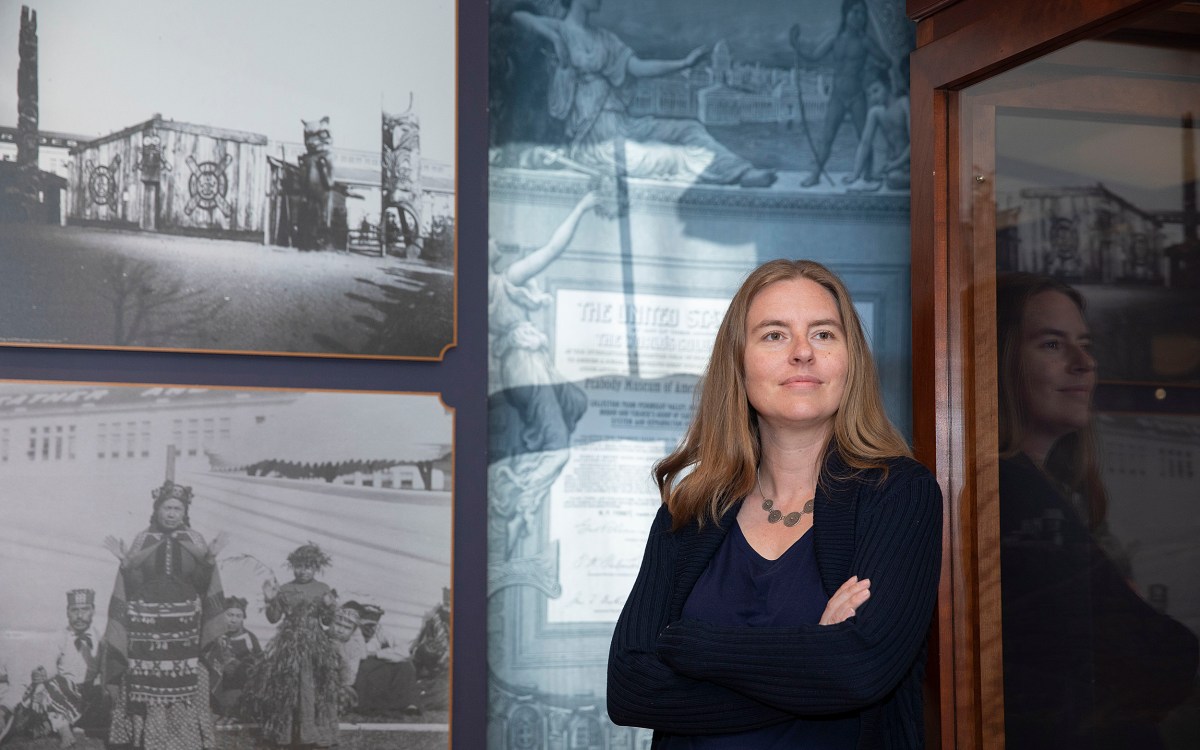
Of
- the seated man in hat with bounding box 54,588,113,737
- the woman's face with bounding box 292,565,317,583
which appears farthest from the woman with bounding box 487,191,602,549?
the seated man in hat with bounding box 54,588,113,737

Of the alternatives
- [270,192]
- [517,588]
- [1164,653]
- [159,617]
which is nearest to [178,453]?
[159,617]

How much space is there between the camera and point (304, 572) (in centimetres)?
319

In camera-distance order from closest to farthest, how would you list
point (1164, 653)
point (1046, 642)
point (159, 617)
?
point (1164, 653), point (1046, 642), point (159, 617)

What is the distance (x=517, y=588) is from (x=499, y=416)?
0.53 m

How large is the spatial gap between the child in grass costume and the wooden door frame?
5.15 feet

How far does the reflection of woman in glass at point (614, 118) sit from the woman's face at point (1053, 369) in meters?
1.57

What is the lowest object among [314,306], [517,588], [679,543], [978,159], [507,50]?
[517,588]

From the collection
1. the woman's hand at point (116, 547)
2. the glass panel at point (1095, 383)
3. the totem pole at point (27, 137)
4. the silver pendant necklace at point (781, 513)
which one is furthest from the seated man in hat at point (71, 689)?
the glass panel at point (1095, 383)

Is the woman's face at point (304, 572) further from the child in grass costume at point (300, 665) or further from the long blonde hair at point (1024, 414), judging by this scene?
the long blonde hair at point (1024, 414)

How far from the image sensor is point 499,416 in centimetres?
365

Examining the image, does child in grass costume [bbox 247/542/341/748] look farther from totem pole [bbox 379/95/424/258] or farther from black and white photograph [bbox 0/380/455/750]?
totem pole [bbox 379/95/424/258]

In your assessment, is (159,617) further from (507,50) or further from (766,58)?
(766,58)

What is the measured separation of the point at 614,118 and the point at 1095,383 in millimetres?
1952

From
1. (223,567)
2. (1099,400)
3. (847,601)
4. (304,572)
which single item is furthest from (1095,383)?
(223,567)
